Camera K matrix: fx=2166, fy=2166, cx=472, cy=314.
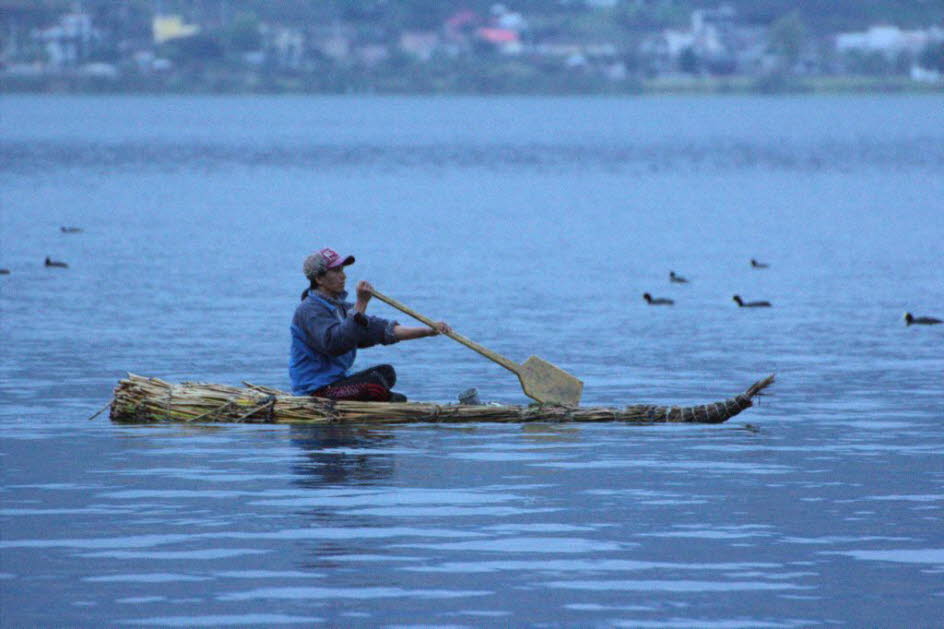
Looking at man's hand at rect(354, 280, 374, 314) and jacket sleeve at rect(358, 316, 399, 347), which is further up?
man's hand at rect(354, 280, 374, 314)

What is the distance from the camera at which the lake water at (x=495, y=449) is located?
1326 cm

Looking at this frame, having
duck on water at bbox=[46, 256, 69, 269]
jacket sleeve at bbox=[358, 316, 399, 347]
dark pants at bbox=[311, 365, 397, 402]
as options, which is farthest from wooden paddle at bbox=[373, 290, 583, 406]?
duck on water at bbox=[46, 256, 69, 269]

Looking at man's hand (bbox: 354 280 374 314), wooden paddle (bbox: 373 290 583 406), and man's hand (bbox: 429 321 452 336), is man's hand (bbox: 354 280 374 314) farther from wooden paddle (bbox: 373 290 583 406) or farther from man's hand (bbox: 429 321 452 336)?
wooden paddle (bbox: 373 290 583 406)

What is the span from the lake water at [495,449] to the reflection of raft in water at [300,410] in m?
0.15

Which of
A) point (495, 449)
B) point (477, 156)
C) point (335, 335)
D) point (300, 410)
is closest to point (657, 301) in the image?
point (300, 410)

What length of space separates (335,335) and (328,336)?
8 cm

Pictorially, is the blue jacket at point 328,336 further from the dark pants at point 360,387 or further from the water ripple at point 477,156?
the water ripple at point 477,156

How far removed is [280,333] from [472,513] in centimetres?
1377

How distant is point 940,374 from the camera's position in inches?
979

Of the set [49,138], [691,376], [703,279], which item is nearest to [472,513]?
[691,376]

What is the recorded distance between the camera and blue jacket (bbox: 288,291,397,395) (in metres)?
19.1

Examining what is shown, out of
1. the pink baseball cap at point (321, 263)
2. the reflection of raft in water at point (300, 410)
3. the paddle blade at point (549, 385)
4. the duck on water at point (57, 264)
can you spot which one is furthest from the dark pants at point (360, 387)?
the duck on water at point (57, 264)

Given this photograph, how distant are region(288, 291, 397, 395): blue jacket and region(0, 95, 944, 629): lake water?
22.5 inches

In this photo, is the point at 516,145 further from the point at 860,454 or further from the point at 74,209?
the point at 860,454
